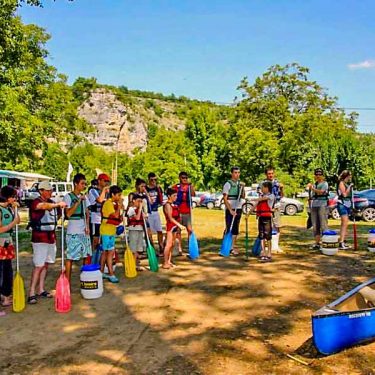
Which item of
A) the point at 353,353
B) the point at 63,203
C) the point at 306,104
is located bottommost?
the point at 353,353

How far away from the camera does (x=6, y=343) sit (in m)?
5.39

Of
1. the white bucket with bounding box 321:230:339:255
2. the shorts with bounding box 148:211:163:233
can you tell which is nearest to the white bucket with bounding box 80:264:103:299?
the shorts with bounding box 148:211:163:233

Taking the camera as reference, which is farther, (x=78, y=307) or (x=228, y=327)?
(x=78, y=307)

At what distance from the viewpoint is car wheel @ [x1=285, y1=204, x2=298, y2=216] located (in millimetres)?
25891

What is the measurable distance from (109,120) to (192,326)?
123 m

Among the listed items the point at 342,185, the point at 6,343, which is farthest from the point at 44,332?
the point at 342,185

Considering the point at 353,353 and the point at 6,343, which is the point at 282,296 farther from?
the point at 6,343

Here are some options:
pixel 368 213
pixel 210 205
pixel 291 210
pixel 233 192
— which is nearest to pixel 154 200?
pixel 233 192

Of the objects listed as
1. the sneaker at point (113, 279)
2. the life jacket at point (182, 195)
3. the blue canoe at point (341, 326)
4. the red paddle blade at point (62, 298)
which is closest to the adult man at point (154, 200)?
the life jacket at point (182, 195)

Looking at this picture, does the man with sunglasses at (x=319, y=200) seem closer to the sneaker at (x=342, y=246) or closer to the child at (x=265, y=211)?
the sneaker at (x=342, y=246)

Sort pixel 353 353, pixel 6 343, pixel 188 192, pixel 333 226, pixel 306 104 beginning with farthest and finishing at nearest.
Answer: pixel 306 104 < pixel 333 226 < pixel 188 192 < pixel 6 343 < pixel 353 353

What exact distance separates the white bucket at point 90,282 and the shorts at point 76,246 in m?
0.23

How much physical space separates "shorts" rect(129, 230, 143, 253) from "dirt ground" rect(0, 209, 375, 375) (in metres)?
0.52

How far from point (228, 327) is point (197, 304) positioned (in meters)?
1.09
